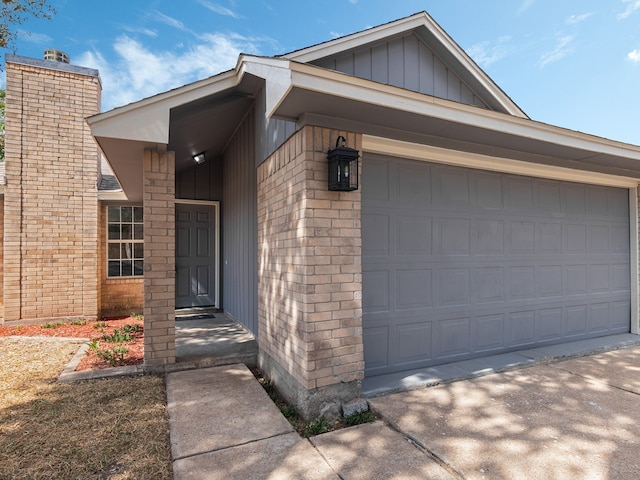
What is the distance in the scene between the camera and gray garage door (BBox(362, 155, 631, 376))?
3488 millimetres

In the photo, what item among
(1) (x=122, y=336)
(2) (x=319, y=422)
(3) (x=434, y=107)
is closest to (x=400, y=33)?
(3) (x=434, y=107)

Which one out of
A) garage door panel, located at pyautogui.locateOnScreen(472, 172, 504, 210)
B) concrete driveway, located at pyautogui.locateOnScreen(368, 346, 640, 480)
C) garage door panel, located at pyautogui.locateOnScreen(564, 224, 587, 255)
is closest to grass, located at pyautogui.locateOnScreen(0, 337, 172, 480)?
concrete driveway, located at pyautogui.locateOnScreen(368, 346, 640, 480)

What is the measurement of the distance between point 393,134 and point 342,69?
1610 millimetres

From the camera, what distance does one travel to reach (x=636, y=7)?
586cm

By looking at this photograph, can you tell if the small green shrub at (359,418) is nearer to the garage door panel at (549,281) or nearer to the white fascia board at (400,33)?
the garage door panel at (549,281)

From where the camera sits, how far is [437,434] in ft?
8.13

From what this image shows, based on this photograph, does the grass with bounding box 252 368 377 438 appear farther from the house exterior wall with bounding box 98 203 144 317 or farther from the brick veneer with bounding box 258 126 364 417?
the house exterior wall with bounding box 98 203 144 317

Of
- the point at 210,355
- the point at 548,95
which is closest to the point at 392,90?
the point at 210,355

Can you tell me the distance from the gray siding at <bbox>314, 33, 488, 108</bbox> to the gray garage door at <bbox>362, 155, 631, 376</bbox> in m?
1.61

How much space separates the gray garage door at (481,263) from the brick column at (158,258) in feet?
6.92

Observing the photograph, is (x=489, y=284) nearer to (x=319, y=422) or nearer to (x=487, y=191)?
(x=487, y=191)

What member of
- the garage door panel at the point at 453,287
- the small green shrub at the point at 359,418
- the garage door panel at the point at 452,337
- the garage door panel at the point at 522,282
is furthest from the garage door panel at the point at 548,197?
the small green shrub at the point at 359,418

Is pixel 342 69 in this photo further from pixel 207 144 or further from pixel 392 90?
pixel 207 144

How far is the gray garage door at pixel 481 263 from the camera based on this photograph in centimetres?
349
